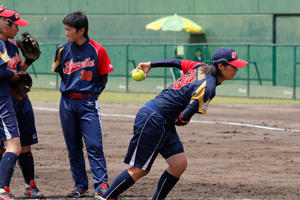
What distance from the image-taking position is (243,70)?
23.4 m

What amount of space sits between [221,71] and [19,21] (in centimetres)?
245

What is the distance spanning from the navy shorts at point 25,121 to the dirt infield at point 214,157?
690mm

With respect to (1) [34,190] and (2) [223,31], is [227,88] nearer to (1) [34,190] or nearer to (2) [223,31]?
(2) [223,31]

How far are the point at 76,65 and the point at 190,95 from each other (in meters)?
1.70

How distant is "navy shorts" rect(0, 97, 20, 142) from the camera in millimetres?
7324

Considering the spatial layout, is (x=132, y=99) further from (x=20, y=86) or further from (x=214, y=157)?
(x=20, y=86)

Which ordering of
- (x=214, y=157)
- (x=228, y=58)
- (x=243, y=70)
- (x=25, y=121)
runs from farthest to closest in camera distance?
(x=243, y=70) < (x=214, y=157) < (x=25, y=121) < (x=228, y=58)

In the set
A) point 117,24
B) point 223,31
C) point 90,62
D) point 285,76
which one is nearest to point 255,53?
point 285,76

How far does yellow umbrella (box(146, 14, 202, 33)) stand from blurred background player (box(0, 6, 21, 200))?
18698mm

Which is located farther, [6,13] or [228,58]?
[6,13]

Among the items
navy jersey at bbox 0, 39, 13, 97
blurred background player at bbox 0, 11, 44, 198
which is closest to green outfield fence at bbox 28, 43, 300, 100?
blurred background player at bbox 0, 11, 44, 198

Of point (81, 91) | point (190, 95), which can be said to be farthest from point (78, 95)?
point (190, 95)

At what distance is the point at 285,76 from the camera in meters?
22.6

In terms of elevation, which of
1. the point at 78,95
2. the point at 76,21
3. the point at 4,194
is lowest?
the point at 4,194
